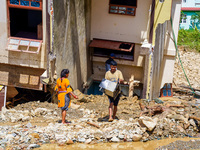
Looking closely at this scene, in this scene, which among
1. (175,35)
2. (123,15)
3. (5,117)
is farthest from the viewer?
(175,35)

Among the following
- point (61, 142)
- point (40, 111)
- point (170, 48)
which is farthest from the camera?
point (170, 48)

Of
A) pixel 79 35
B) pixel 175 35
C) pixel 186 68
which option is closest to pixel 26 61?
pixel 79 35

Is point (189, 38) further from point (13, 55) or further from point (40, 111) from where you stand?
point (40, 111)

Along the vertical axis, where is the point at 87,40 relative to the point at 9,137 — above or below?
above

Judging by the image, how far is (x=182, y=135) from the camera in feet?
23.7

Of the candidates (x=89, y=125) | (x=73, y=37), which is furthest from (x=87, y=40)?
(x=89, y=125)

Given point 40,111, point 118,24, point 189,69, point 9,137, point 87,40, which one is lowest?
point 189,69

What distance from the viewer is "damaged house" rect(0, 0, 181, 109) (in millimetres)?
8930

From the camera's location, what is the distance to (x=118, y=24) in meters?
12.6

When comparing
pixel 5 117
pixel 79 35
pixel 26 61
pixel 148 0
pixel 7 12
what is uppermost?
pixel 148 0

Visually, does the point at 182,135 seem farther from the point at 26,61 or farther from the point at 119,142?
the point at 26,61

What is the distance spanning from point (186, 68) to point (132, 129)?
1384cm

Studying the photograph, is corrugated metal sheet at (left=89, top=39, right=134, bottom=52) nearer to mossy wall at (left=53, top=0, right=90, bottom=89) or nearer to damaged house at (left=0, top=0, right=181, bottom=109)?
damaged house at (left=0, top=0, right=181, bottom=109)

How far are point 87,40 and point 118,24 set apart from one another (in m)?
1.49
